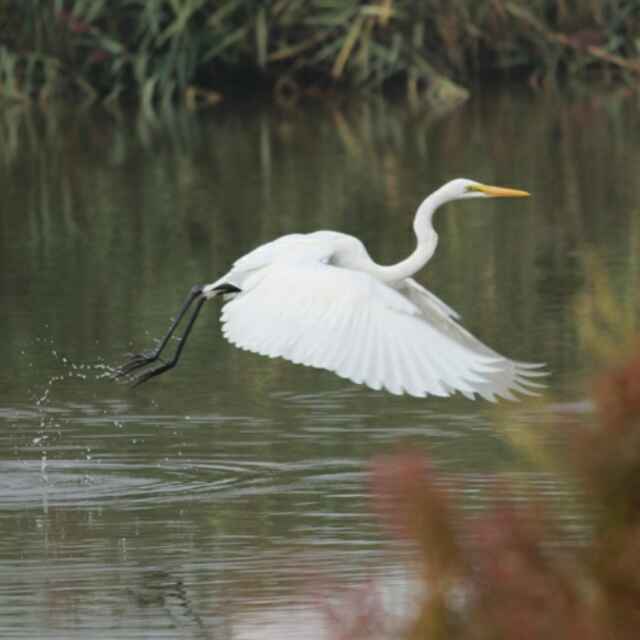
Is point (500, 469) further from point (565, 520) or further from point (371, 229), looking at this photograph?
point (371, 229)

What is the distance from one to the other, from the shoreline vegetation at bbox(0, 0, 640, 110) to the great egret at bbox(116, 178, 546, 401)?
51.0 ft

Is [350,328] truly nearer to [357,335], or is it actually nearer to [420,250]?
[357,335]

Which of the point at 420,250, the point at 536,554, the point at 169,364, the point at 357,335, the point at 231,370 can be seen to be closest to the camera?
the point at 536,554

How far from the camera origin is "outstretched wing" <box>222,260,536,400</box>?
6219mm

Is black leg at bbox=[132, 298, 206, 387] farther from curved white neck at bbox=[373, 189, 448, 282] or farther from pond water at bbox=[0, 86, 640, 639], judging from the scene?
curved white neck at bbox=[373, 189, 448, 282]

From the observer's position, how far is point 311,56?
2548cm

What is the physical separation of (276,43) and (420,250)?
16.7m

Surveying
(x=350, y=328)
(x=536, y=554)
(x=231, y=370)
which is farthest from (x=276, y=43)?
(x=536, y=554)

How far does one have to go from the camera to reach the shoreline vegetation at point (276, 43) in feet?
77.9

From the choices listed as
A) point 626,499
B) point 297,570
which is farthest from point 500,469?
point 626,499

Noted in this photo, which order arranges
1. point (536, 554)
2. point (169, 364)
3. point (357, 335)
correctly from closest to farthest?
point (536, 554)
point (357, 335)
point (169, 364)

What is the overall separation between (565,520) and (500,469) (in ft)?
3.16

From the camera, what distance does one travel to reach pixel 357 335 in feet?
21.6

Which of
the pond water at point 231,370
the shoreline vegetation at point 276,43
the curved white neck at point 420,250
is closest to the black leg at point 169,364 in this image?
the pond water at point 231,370
